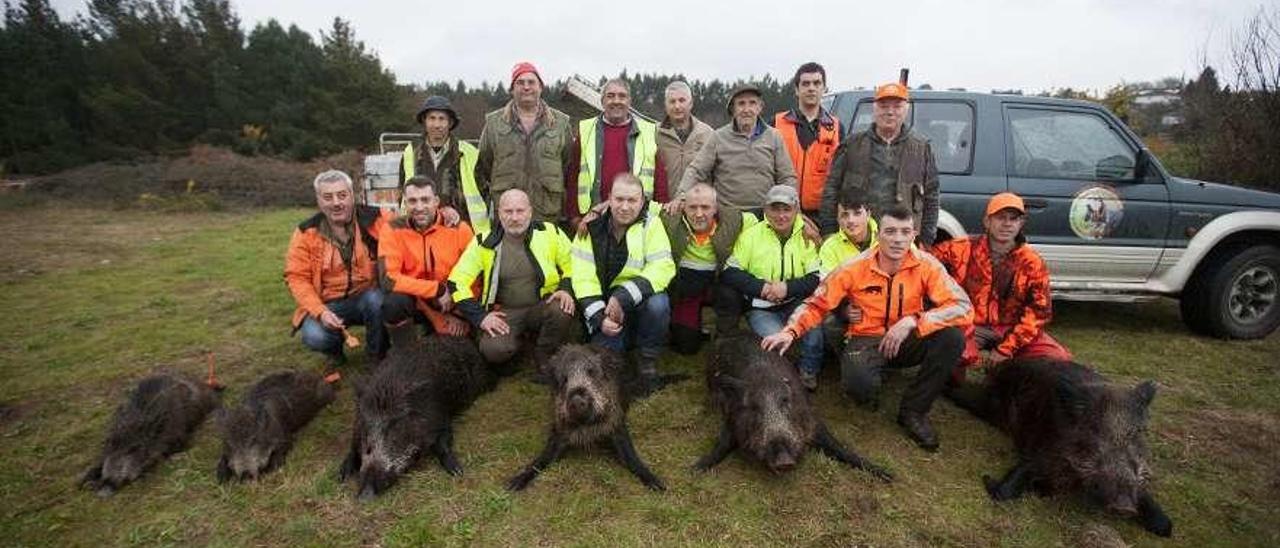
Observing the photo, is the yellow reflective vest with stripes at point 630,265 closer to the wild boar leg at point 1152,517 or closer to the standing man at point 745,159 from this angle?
the standing man at point 745,159

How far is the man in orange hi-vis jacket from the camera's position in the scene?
4.09m

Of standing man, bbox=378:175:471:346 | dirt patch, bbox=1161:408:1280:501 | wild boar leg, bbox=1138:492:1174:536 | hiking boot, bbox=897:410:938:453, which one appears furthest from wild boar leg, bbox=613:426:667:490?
dirt patch, bbox=1161:408:1280:501

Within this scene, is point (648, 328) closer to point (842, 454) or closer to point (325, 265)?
point (842, 454)

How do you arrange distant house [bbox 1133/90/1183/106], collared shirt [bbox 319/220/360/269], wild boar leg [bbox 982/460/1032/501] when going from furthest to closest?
distant house [bbox 1133/90/1183/106] < collared shirt [bbox 319/220/360/269] < wild boar leg [bbox 982/460/1032/501]

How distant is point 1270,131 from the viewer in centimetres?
923

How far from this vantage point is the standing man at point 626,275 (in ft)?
15.2

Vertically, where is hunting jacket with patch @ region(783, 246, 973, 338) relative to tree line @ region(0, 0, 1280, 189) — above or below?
below

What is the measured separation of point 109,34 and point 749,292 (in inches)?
1387

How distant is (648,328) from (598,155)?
1718 mm

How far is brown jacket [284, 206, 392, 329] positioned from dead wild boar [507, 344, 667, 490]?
217 centimetres

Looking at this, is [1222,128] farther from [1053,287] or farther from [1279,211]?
[1053,287]

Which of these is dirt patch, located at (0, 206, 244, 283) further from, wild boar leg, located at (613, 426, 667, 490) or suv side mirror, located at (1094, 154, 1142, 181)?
A: suv side mirror, located at (1094, 154, 1142, 181)

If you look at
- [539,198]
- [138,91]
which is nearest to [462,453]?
[539,198]

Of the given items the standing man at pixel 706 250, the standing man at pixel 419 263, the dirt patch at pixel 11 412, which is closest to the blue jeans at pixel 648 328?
the standing man at pixel 706 250
